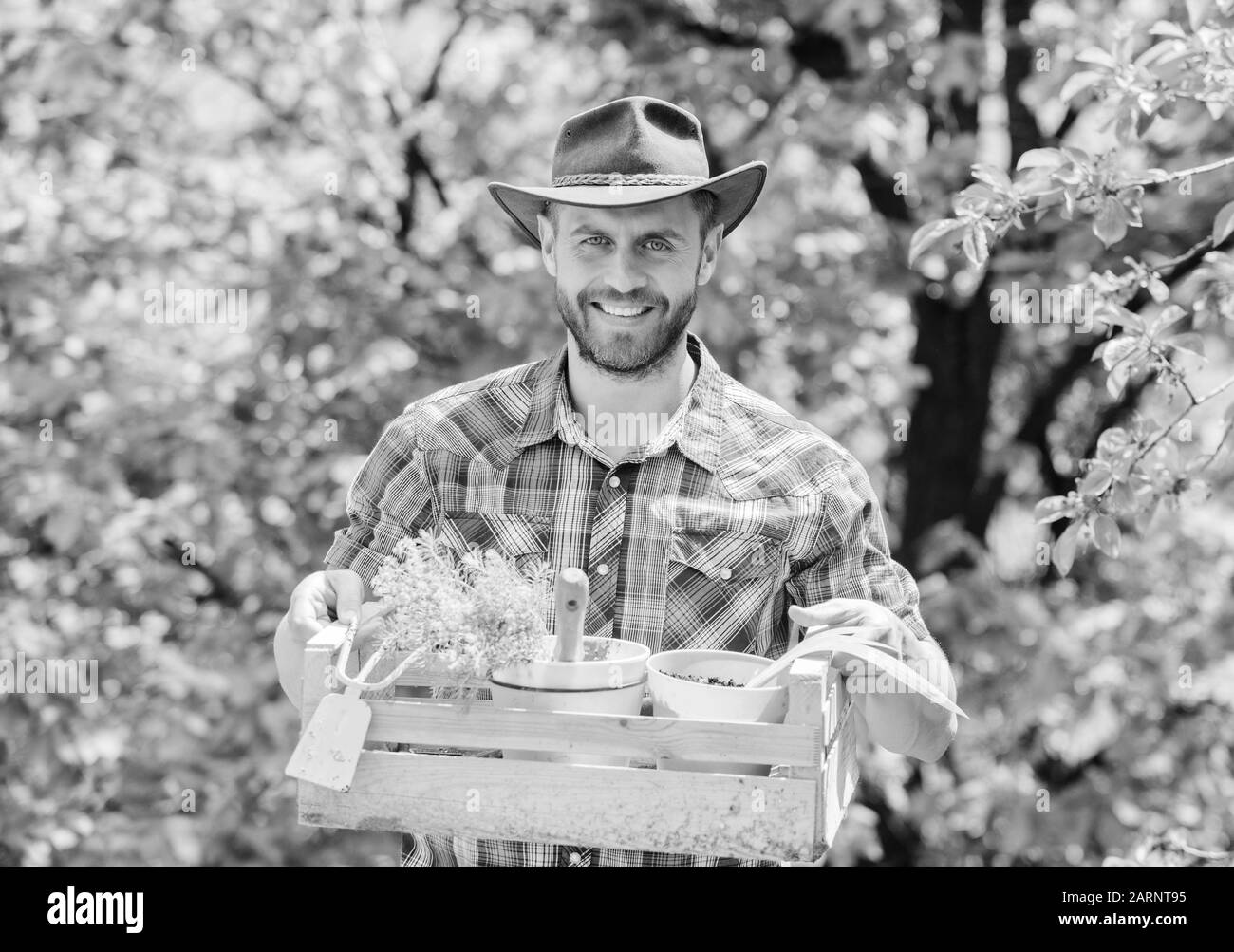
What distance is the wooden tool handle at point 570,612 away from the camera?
5.41ft

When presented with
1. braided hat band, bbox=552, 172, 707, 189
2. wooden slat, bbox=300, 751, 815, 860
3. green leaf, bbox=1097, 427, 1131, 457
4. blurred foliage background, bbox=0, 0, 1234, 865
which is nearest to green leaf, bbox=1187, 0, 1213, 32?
green leaf, bbox=1097, 427, 1131, 457

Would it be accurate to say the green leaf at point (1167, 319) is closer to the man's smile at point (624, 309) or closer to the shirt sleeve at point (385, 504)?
the man's smile at point (624, 309)

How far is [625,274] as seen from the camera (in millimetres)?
2109

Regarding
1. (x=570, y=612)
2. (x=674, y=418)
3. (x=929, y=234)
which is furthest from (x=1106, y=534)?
(x=570, y=612)

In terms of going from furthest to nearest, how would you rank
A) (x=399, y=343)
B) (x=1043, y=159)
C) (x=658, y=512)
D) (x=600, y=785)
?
(x=399, y=343) → (x=1043, y=159) → (x=658, y=512) → (x=600, y=785)

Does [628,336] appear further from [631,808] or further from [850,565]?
[631,808]

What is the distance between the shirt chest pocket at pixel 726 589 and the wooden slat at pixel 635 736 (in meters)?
0.52

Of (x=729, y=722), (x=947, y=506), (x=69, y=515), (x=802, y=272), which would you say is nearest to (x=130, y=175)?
(x=69, y=515)

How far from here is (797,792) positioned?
1.58 metres

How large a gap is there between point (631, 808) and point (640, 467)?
0.71 meters

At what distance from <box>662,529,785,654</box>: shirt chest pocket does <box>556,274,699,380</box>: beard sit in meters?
0.28
